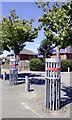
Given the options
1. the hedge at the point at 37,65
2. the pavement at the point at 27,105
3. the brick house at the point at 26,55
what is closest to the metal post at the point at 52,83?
the pavement at the point at 27,105

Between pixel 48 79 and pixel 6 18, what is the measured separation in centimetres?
1091

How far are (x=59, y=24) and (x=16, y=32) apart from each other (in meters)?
7.49

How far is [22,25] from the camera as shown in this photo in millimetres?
19734

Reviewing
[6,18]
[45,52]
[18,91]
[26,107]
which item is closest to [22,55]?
[45,52]

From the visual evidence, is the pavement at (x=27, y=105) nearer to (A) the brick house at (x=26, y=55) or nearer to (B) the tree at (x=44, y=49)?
(A) the brick house at (x=26, y=55)

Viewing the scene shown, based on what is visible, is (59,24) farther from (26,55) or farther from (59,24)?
(26,55)

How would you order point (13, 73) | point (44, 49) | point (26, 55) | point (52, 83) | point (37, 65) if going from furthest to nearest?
point (44, 49) → point (26, 55) → point (37, 65) → point (13, 73) → point (52, 83)

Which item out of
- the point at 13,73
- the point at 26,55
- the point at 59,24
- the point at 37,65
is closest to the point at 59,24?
the point at 59,24

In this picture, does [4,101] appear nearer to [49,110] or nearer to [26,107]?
[26,107]

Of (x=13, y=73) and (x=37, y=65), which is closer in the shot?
(x=13, y=73)

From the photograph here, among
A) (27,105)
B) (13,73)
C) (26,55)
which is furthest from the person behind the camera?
(26,55)

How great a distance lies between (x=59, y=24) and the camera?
11758 mm

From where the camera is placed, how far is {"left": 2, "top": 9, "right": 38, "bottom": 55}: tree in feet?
62.1


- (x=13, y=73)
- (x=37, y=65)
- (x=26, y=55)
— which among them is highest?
(x=26, y=55)
